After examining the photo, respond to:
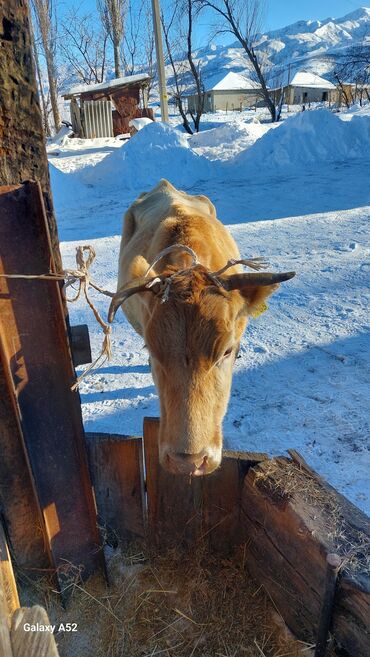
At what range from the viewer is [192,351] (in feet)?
7.04

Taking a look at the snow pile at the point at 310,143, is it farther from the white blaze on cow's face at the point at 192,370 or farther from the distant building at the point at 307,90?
the distant building at the point at 307,90

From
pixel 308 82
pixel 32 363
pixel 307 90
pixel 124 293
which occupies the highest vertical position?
pixel 308 82

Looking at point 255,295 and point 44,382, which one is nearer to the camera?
point 44,382

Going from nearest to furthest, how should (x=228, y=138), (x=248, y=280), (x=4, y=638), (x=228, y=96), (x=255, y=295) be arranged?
(x=4, y=638) < (x=248, y=280) < (x=255, y=295) < (x=228, y=138) < (x=228, y=96)

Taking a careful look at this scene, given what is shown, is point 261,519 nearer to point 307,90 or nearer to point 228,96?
point 228,96

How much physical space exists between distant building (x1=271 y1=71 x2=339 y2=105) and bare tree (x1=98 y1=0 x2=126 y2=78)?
27.4 metres

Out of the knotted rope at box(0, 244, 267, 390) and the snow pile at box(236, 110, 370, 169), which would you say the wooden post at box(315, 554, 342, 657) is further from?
the snow pile at box(236, 110, 370, 169)

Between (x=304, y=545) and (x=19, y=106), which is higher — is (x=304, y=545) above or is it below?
below

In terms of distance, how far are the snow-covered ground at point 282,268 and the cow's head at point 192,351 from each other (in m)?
1.47

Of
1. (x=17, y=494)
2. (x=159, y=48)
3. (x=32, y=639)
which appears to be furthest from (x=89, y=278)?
(x=159, y=48)

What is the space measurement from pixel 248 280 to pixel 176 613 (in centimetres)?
183

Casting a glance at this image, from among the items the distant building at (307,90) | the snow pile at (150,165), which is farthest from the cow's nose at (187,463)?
the distant building at (307,90)

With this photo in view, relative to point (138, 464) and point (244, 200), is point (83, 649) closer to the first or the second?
point (138, 464)

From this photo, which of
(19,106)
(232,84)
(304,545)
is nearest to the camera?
(19,106)
